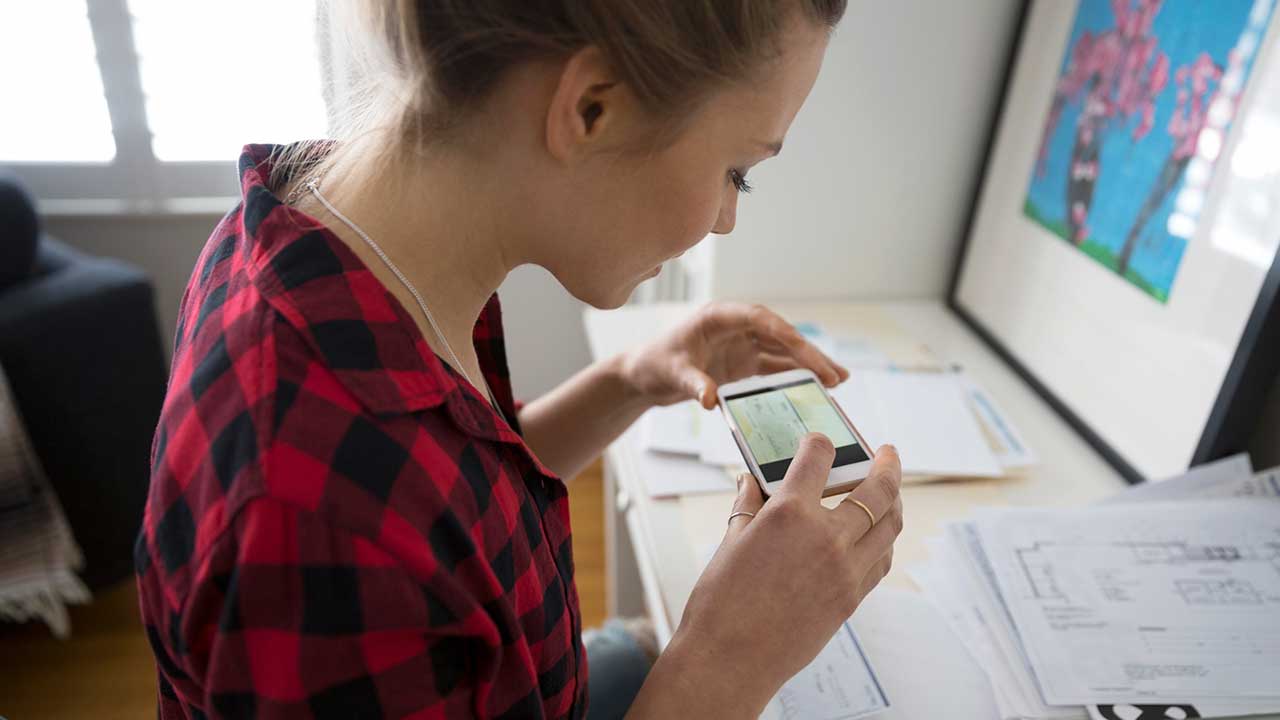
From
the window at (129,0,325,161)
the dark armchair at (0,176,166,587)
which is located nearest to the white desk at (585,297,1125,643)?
the dark armchair at (0,176,166,587)

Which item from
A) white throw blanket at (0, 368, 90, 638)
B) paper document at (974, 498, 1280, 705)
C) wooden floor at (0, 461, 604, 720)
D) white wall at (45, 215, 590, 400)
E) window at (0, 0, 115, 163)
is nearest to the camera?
paper document at (974, 498, 1280, 705)

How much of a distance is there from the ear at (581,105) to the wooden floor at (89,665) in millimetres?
1240

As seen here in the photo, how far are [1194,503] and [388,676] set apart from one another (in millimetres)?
708

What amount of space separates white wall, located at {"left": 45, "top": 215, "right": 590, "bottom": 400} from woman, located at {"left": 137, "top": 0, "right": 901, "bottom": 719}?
128 centimetres

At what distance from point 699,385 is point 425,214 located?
0.33 meters

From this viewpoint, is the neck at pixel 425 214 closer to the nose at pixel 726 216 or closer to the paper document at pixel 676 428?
the nose at pixel 726 216

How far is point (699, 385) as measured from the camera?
81 centimetres

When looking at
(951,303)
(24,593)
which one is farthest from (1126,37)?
(24,593)

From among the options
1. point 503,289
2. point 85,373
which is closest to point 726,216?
point 85,373

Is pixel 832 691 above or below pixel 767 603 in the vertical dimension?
below

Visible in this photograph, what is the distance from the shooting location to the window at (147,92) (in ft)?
5.49

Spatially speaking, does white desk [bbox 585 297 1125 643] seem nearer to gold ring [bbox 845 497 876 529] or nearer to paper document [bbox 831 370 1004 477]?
paper document [bbox 831 370 1004 477]

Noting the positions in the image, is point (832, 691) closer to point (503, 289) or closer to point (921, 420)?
point (921, 420)

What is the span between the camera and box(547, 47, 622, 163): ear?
1.58ft
